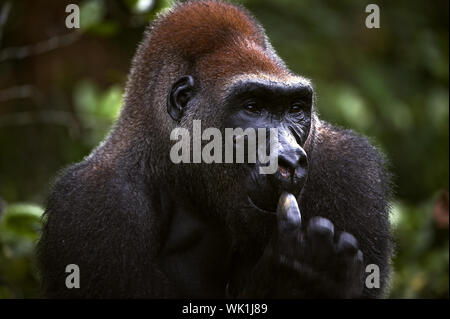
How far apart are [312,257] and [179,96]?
1.33 metres

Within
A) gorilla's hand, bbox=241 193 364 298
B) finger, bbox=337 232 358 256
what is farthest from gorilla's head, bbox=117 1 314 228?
finger, bbox=337 232 358 256

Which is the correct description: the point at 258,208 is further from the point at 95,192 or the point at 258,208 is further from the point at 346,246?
the point at 95,192

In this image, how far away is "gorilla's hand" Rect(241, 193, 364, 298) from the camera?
11.7ft

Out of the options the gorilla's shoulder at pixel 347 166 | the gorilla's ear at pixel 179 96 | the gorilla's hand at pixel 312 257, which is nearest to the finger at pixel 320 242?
the gorilla's hand at pixel 312 257

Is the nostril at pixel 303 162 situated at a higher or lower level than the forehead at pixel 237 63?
lower

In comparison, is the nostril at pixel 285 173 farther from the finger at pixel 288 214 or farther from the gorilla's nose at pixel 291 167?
the finger at pixel 288 214

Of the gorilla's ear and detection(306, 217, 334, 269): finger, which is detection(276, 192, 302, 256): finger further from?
the gorilla's ear

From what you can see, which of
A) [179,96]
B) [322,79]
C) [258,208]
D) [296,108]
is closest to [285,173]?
[258,208]

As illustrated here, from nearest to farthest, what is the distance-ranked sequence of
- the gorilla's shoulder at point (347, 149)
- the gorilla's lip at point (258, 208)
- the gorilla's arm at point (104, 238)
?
the gorilla's lip at point (258, 208)
the gorilla's arm at point (104, 238)
the gorilla's shoulder at point (347, 149)

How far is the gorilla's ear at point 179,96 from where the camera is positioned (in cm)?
421

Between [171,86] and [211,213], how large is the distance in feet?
2.72

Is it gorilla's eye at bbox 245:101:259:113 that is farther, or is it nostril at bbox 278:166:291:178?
gorilla's eye at bbox 245:101:259:113

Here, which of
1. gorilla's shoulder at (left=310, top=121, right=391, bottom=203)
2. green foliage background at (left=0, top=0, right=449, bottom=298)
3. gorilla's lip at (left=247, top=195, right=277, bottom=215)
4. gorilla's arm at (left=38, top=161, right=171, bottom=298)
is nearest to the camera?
gorilla's lip at (left=247, top=195, right=277, bottom=215)
